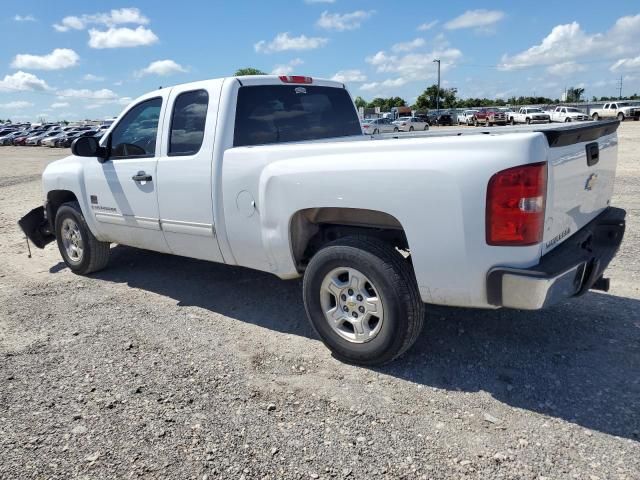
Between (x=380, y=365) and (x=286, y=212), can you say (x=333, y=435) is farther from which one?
(x=286, y=212)

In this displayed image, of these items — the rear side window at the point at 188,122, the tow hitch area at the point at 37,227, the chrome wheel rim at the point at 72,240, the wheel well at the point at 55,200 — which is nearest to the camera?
the rear side window at the point at 188,122

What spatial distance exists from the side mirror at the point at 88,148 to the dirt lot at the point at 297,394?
1443mm

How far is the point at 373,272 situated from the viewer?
10.7ft

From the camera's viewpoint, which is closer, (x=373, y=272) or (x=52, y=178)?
(x=373, y=272)

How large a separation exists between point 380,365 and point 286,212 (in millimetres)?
1215

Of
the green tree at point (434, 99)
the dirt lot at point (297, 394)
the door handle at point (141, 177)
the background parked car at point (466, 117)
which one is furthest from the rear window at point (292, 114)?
the green tree at point (434, 99)

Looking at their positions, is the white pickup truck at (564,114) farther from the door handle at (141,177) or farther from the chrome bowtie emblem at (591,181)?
the door handle at (141,177)

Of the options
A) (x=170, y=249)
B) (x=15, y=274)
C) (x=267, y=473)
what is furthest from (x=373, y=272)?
(x=15, y=274)

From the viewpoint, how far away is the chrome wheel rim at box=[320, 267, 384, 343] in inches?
134

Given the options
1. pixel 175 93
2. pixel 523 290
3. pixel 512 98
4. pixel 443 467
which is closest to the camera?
pixel 443 467

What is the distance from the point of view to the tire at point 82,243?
5789mm

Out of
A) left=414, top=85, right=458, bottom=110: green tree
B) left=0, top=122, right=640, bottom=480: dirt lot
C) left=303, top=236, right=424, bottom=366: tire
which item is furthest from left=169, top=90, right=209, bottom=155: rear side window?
left=414, top=85, right=458, bottom=110: green tree

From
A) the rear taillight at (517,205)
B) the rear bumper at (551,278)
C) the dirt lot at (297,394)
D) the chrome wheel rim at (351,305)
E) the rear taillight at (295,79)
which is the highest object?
the rear taillight at (295,79)

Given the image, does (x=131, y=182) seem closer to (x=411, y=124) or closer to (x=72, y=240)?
(x=72, y=240)
